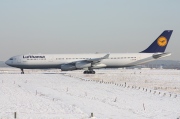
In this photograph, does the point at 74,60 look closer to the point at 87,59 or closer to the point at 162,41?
the point at 87,59

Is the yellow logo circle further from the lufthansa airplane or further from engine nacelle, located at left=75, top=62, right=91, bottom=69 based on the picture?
engine nacelle, located at left=75, top=62, right=91, bottom=69

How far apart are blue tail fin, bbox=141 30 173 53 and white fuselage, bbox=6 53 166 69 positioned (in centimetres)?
275

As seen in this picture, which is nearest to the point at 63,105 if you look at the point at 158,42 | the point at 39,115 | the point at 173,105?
the point at 39,115

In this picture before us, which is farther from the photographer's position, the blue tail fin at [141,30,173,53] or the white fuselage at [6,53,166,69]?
the blue tail fin at [141,30,173,53]

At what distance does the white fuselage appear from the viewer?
61.0m

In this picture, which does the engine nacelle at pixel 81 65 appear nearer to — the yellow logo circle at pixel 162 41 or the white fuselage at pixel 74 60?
the white fuselage at pixel 74 60

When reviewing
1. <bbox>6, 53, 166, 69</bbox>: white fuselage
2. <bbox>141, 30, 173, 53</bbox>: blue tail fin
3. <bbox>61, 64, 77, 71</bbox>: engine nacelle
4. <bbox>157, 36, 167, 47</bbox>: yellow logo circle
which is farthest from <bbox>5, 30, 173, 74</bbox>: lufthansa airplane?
<bbox>157, 36, 167, 47</bbox>: yellow logo circle

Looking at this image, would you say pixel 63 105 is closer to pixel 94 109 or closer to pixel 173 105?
pixel 94 109

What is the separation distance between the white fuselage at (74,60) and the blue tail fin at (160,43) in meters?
2.75

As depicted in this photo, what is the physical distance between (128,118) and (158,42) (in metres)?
48.7

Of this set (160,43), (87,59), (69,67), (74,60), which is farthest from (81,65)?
(160,43)

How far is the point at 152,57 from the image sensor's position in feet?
201

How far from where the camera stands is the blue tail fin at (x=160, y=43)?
63875mm

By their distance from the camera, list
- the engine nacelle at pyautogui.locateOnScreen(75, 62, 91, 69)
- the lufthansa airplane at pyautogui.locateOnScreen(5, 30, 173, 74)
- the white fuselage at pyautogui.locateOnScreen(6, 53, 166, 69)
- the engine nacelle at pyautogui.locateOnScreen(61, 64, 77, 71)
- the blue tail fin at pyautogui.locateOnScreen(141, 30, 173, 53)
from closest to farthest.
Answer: the engine nacelle at pyautogui.locateOnScreen(75, 62, 91, 69)
the engine nacelle at pyautogui.locateOnScreen(61, 64, 77, 71)
the lufthansa airplane at pyautogui.locateOnScreen(5, 30, 173, 74)
the white fuselage at pyautogui.locateOnScreen(6, 53, 166, 69)
the blue tail fin at pyautogui.locateOnScreen(141, 30, 173, 53)
